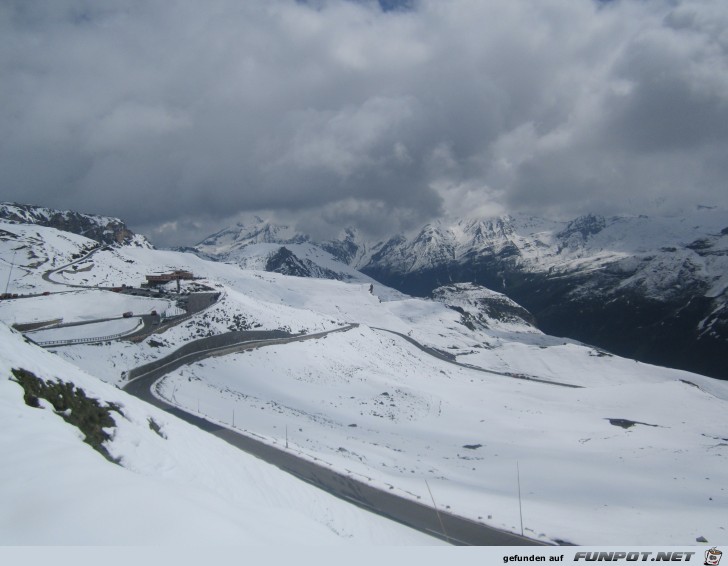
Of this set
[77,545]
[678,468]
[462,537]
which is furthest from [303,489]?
[678,468]

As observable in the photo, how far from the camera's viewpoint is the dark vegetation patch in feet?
37.6

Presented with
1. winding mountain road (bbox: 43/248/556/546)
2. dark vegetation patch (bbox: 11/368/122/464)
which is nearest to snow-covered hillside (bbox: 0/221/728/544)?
winding mountain road (bbox: 43/248/556/546)

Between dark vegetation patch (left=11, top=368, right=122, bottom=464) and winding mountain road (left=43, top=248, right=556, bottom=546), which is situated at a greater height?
dark vegetation patch (left=11, top=368, right=122, bottom=464)

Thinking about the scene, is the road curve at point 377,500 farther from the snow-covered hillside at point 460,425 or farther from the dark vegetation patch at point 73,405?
the dark vegetation patch at point 73,405

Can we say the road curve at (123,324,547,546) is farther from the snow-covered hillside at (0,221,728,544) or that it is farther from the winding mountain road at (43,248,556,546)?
the snow-covered hillside at (0,221,728,544)

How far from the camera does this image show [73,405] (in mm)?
12820

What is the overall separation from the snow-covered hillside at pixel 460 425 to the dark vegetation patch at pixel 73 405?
936mm

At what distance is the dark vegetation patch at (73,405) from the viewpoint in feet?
37.6

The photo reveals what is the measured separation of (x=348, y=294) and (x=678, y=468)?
4961 inches

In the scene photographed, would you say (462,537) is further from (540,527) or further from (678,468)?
(678,468)

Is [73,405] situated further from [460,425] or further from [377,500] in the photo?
[460,425]

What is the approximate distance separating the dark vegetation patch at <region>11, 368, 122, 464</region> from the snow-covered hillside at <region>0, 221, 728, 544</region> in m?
0.94

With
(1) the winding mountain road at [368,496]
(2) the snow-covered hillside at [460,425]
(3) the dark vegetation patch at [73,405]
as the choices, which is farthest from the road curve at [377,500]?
(3) the dark vegetation patch at [73,405]

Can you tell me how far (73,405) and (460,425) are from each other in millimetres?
37809
